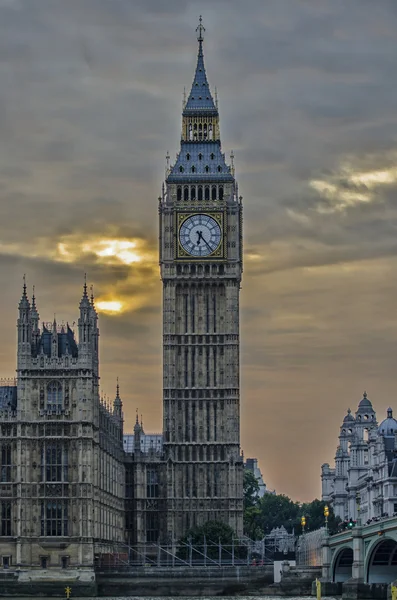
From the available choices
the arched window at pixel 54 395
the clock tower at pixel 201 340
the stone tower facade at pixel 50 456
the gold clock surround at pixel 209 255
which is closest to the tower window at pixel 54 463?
the stone tower facade at pixel 50 456

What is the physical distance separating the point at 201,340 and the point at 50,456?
36.5 metres

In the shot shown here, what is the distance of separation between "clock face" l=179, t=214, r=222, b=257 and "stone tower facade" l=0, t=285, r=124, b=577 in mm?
33697

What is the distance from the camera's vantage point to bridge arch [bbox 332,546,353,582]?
14862 centimetres

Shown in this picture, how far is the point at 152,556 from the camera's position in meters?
173

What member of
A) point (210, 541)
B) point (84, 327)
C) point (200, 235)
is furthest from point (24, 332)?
point (200, 235)

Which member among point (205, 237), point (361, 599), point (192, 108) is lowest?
point (361, 599)

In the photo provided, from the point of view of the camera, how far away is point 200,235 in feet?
578

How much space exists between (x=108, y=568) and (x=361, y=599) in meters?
25.8

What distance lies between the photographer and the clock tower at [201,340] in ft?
563

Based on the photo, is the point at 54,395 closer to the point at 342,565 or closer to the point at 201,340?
the point at 342,565

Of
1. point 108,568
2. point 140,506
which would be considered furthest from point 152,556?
point 108,568

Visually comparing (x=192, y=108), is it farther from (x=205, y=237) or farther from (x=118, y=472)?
(x=118, y=472)

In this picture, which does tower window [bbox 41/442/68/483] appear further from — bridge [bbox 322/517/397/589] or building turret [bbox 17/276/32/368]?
bridge [bbox 322/517/397/589]

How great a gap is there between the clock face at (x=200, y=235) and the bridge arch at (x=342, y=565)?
126 feet
